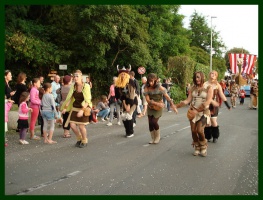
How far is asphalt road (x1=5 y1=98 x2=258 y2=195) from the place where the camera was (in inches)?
232

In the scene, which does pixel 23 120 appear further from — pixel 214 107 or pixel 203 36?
pixel 203 36

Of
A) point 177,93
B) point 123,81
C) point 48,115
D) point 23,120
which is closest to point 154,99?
point 123,81

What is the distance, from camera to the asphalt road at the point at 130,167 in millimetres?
5902

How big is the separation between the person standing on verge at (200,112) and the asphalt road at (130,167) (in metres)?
0.31

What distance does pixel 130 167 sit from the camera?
741cm

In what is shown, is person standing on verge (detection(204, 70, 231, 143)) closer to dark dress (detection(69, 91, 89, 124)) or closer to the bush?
dark dress (detection(69, 91, 89, 124))

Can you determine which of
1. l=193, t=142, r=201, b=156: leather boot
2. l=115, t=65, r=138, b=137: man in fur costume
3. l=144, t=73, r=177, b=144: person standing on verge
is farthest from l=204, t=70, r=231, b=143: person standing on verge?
l=115, t=65, r=138, b=137: man in fur costume

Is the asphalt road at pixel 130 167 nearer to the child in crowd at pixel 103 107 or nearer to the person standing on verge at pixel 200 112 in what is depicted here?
the person standing on verge at pixel 200 112

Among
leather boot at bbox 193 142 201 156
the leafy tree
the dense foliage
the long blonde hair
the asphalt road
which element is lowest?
the asphalt road

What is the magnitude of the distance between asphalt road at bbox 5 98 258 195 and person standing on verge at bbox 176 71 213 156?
0.31 meters

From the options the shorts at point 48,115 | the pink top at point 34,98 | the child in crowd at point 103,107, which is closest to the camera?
the shorts at point 48,115

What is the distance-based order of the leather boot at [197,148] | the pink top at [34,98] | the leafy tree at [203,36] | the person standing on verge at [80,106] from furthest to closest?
the leafy tree at [203,36], the pink top at [34,98], the person standing on verge at [80,106], the leather boot at [197,148]

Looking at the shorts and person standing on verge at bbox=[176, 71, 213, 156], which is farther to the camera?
the shorts

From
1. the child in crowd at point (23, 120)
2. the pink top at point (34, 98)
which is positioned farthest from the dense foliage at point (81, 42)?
the child in crowd at point (23, 120)
